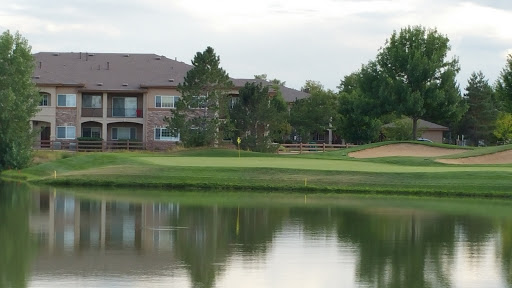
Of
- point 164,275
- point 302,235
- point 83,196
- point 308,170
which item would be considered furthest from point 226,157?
point 164,275

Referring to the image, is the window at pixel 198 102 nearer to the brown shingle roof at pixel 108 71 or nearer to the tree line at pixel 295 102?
the tree line at pixel 295 102

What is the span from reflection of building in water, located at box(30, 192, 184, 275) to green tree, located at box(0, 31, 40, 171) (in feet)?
54.2

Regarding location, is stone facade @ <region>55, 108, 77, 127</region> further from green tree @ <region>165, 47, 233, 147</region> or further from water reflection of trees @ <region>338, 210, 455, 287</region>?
water reflection of trees @ <region>338, 210, 455, 287</region>

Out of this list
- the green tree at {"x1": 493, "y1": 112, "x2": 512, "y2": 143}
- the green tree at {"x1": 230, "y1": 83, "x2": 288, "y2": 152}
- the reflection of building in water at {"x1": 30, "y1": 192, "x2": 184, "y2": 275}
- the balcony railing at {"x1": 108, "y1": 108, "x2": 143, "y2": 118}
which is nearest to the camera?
the reflection of building in water at {"x1": 30, "y1": 192, "x2": 184, "y2": 275}

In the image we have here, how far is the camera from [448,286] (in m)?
18.9

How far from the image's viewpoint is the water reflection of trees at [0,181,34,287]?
18938 millimetres

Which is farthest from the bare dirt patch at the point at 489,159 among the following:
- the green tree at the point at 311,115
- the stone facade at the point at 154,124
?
the green tree at the point at 311,115

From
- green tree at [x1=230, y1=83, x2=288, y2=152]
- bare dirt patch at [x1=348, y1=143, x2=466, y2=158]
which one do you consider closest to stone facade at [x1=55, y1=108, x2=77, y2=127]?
green tree at [x1=230, y1=83, x2=288, y2=152]

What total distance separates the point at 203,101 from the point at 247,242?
39.8 metres

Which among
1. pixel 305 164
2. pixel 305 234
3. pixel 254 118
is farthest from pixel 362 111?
pixel 305 234

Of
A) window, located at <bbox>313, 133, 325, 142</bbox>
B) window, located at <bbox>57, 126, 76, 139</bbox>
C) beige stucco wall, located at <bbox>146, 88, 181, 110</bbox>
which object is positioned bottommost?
window, located at <bbox>313, 133, 325, 142</bbox>

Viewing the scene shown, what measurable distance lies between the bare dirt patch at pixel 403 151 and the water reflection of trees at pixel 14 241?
1187 inches

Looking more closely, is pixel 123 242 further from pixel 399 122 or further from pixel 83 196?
pixel 399 122

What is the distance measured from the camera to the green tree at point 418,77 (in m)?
75.9
